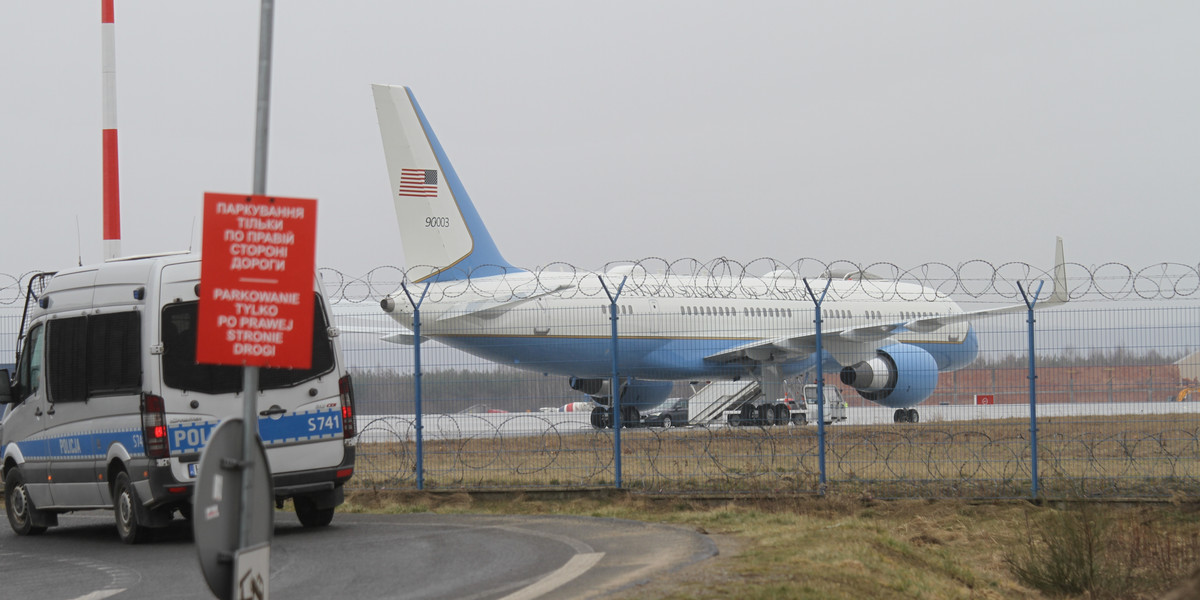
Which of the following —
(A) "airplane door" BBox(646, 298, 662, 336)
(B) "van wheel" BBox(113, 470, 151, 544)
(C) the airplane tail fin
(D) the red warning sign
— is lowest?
(B) "van wheel" BBox(113, 470, 151, 544)

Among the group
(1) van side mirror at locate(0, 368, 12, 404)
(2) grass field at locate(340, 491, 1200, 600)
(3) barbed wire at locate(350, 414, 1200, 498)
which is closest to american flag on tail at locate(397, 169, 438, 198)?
(3) barbed wire at locate(350, 414, 1200, 498)

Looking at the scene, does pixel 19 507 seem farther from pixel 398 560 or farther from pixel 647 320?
pixel 647 320

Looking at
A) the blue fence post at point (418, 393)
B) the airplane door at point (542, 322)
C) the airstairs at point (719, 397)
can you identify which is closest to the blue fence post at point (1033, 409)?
the airplane door at point (542, 322)

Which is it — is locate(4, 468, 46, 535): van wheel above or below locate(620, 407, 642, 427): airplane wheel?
below

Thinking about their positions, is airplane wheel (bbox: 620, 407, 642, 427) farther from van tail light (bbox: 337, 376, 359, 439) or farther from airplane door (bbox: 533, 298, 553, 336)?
van tail light (bbox: 337, 376, 359, 439)

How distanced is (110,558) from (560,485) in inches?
200

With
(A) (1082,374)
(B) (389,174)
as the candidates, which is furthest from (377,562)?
(B) (389,174)

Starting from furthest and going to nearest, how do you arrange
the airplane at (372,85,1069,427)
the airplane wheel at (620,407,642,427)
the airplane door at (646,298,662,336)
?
the airplane door at (646,298,662,336) → the airplane at (372,85,1069,427) → the airplane wheel at (620,407,642,427)

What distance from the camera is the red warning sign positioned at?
5.49 metres

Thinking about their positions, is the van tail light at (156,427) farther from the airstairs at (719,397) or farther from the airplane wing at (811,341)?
the airstairs at (719,397)

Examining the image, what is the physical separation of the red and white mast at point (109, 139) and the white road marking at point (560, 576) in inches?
549

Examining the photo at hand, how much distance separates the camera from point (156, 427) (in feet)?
35.5

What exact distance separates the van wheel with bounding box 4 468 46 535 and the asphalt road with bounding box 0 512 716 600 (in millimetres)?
195

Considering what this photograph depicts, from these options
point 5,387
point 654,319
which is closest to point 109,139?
point 5,387
